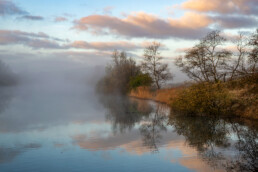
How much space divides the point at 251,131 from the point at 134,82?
147 ft

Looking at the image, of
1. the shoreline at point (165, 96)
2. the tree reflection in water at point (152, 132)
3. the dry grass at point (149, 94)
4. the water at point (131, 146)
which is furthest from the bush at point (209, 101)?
the dry grass at point (149, 94)

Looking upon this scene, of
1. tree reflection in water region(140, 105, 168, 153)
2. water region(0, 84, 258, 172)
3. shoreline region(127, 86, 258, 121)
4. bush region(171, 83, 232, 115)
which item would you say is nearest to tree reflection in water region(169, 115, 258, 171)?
water region(0, 84, 258, 172)

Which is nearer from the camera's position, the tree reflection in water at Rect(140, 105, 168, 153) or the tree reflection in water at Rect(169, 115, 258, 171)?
the tree reflection in water at Rect(169, 115, 258, 171)

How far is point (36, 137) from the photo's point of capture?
14867mm

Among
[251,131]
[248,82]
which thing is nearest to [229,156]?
[248,82]

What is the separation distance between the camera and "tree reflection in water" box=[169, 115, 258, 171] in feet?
31.8

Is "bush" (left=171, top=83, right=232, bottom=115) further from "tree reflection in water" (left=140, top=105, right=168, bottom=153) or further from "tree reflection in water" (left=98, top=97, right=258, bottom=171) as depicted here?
"tree reflection in water" (left=140, top=105, right=168, bottom=153)

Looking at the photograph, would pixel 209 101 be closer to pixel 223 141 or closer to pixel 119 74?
pixel 223 141

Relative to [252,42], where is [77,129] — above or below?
below

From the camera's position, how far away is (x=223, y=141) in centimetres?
1322

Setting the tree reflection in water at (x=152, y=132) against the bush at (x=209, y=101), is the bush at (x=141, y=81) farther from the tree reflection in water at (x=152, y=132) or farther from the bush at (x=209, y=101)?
the tree reflection in water at (x=152, y=132)

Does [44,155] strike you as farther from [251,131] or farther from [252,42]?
[252,42]

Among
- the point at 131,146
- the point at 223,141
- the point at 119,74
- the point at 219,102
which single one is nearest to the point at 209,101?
the point at 219,102

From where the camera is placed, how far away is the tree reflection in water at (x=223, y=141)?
9680mm
